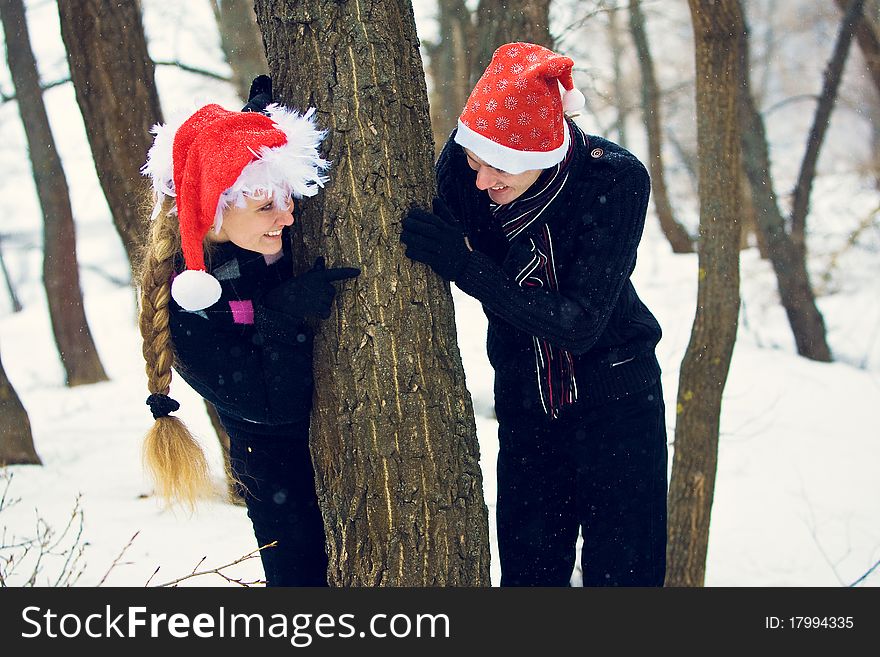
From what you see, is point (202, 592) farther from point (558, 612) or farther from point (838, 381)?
point (838, 381)

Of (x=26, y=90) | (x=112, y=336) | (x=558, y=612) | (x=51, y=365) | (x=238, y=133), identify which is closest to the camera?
(x=238, y=133)

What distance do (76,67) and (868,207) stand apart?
14.7m

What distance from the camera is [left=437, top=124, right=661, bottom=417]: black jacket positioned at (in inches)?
86.6

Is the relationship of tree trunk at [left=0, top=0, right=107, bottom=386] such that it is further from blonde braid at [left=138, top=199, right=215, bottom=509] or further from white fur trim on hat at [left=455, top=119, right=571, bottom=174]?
white fur trim on hat at [left=455, top=119, right=571, bottom=174]

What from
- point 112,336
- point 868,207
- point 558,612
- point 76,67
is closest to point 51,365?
point 112,336

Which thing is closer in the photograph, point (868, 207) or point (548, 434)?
point (548, 434)

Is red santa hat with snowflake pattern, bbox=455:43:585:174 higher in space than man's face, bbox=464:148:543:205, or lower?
higher

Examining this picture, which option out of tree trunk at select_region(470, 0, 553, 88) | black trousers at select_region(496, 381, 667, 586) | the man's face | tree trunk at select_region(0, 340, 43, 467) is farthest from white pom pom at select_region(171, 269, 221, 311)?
tree trunk at select_region(0, 340, 43, 467)

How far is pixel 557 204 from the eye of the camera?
7.88 ft

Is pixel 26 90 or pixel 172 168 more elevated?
pixel 26 90

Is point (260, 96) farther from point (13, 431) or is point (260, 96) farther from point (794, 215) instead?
point (794, 215)

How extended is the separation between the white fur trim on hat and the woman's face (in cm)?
56

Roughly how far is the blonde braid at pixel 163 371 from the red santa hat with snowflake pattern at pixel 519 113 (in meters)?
0.92

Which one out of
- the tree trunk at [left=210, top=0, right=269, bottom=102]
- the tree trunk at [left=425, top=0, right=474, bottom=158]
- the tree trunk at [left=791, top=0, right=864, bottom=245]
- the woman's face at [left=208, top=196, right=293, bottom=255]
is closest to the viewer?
the woman's face at [left=208, top=196, right=293, bottom=255]
